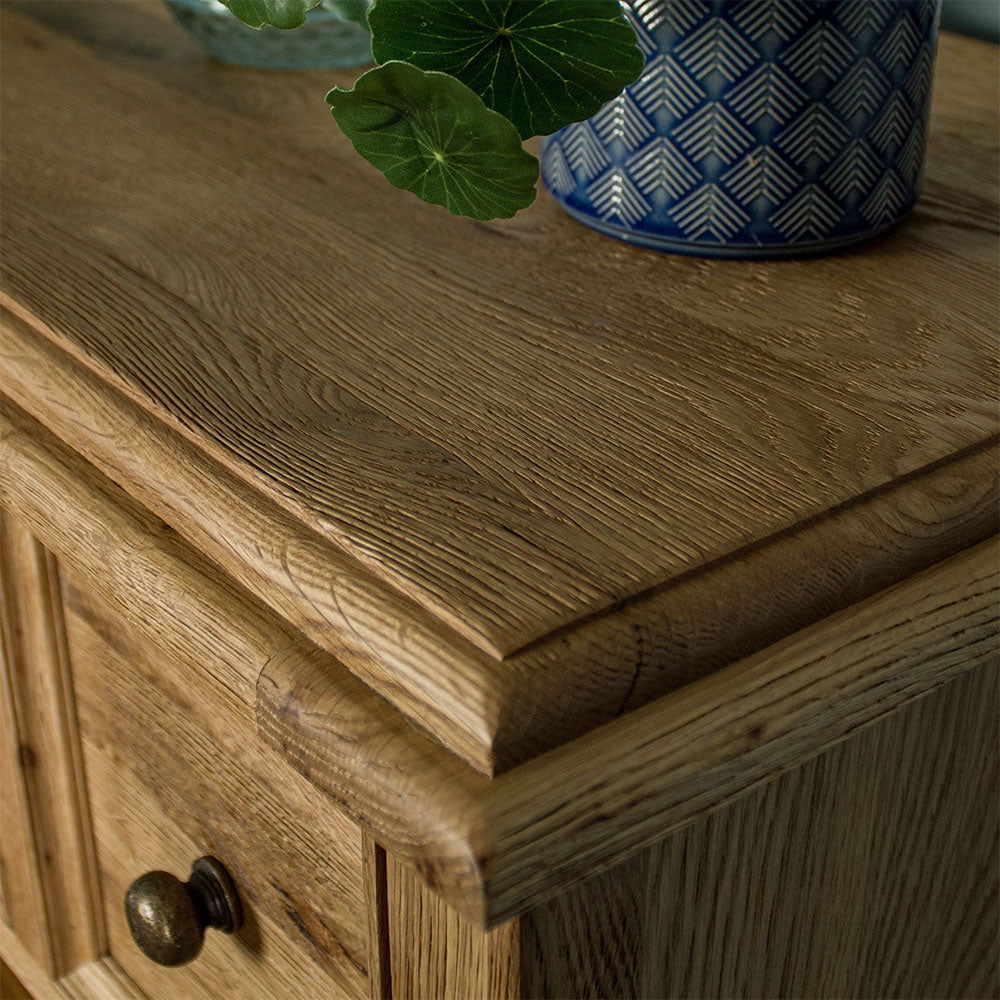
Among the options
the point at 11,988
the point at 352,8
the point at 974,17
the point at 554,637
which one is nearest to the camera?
the point at 554,637

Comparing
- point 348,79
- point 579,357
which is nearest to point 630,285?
point 579,357

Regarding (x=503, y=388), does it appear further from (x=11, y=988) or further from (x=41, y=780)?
(x=11, y=988)

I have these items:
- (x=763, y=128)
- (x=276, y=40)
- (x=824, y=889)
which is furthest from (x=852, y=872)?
(x=276, y=40)

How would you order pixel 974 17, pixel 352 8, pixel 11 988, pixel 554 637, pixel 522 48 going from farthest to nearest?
pixel 974 17 → pixel 11 988 → pixel 352 8 → pixel 522 48 → pixel 554 637

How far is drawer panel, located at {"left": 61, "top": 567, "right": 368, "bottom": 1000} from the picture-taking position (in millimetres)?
372

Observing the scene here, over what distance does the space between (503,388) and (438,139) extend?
8 cm

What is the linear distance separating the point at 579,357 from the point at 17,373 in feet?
0.61

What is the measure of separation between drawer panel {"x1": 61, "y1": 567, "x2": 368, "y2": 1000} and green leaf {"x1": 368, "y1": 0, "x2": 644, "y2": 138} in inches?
7.9

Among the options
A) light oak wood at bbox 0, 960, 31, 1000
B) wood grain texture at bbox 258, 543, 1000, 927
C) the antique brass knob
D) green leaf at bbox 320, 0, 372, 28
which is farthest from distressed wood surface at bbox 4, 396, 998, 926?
light oak wood at bbox 0, 960, 31, 1000

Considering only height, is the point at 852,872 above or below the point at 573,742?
below

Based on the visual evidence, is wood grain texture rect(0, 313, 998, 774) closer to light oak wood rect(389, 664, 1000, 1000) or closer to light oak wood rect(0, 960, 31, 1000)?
light oak wood rect(389, 664, 1000, 1000)

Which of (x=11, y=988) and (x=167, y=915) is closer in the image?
(x=167, y=915)

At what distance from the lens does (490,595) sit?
299mm

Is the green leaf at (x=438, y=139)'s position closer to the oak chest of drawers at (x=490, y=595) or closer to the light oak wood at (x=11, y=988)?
the oak chest of drawers at (x=490, y=595)
